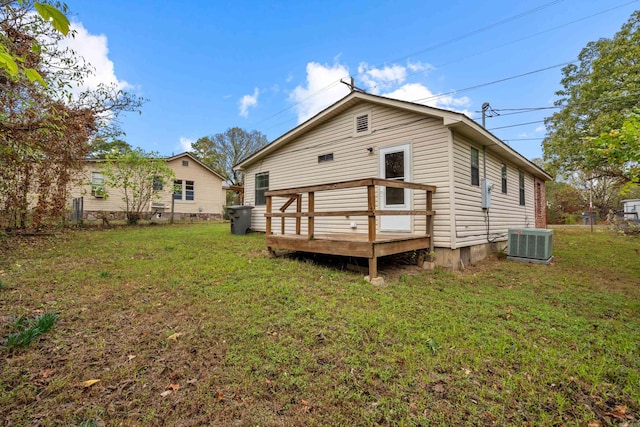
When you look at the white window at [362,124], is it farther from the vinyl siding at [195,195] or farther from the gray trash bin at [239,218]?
the vinyl siding at [195,195]

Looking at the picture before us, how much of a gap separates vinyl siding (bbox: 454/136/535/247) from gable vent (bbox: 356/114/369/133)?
7.15 ft

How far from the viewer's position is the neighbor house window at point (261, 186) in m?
9.79

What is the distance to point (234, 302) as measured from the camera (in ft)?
11.4

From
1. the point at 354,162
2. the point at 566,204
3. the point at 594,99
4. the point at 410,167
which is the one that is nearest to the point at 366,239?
the point at 410,167

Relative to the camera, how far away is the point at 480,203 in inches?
267

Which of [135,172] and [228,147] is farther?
[228,147]

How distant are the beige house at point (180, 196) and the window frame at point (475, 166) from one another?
551 inches

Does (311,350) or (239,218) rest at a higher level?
(239,218)

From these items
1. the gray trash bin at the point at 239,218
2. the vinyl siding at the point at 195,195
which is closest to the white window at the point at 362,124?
the gray trash bin at the point at 239,218

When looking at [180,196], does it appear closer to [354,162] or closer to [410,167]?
[354,162]

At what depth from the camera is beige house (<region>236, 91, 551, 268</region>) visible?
18.8 ft

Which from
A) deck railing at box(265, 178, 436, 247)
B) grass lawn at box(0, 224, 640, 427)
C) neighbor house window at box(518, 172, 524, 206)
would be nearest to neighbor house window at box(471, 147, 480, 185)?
deck railing at box(265, 178, 436, 247)

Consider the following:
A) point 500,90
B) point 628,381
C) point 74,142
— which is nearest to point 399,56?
point 500,90

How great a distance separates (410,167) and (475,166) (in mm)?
1758
